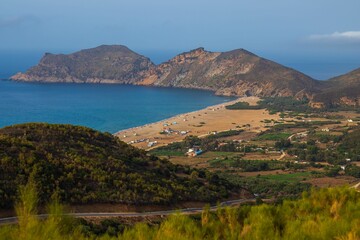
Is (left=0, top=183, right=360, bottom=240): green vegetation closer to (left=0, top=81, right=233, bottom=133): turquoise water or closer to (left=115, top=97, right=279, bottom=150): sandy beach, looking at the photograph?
(left=115, top=97, right=279, bottom=150): sandy beach

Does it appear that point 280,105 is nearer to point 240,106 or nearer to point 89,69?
point 240,106

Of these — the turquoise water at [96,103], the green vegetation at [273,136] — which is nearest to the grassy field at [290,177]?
the green vegetation at [273,136]

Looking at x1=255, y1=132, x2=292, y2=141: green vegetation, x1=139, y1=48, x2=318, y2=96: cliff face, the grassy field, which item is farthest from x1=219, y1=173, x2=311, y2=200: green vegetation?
x1=139, y1=48, x2=318, y2=96: cliff face

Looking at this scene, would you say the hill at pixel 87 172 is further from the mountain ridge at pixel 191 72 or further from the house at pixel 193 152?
the mountain ridge at pixel 191 72

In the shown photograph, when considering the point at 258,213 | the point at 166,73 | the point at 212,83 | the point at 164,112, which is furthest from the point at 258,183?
the point at 166,73

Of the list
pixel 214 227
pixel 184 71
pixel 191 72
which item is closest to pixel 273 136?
pixel 214 227
